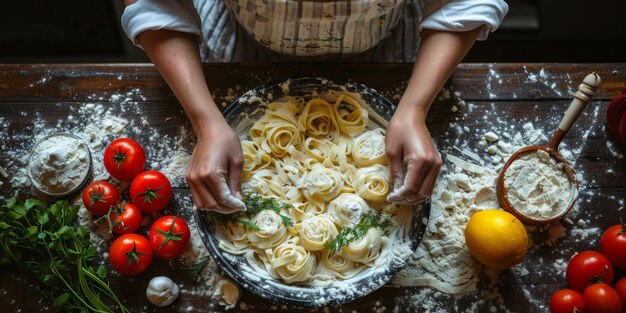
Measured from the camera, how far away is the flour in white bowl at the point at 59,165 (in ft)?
5.28

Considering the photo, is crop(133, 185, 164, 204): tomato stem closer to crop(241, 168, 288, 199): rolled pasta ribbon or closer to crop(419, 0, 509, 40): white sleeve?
crop(241, 168, 288, 199): rolled pasta ribbon

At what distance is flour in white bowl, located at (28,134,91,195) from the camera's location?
1.61 meters

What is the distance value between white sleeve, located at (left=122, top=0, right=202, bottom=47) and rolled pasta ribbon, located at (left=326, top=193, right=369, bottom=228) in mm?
629

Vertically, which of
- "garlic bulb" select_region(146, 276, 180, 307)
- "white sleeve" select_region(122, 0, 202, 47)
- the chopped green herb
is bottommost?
"garlic bulb" select_region(146, 276, 180, 307)

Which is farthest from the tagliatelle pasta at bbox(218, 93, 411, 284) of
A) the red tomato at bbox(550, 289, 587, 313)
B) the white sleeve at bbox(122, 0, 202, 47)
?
the red tomato at bbox(550, 289, 587, 313)

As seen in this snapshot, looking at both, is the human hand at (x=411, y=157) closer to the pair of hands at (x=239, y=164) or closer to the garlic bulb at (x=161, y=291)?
the pair of hands at (x=239, y=164)

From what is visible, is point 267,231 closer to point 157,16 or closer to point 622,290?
point 157,16

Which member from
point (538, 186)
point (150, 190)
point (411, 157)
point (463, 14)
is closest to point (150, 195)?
point (150, 190)

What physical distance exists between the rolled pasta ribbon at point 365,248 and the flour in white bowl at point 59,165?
2.70ft

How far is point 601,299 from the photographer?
58.8 inches

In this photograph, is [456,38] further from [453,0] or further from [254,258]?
[254,258]

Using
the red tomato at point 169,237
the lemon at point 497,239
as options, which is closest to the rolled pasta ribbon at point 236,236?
the red tomato at point 169,237

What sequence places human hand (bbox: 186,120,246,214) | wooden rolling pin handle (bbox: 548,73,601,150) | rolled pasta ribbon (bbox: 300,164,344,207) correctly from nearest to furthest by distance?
1. human hand (bbox: 186,120,246,214)
2. rolled pasta ribbon (bbox: 300,164,344,207)
3. wooden rolling pin handle (bbox: 548,73,601,150)

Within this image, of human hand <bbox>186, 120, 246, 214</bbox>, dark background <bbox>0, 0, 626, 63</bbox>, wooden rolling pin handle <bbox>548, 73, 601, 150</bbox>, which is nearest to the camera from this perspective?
human hand <bbox>186, 120, 246, 214</bbox>
